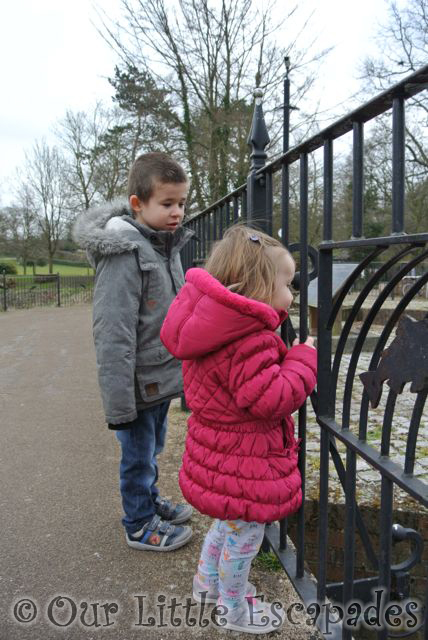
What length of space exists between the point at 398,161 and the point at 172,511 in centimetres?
203

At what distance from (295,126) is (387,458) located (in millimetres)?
14713

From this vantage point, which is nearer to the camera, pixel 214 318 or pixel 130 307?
pixel 214 318

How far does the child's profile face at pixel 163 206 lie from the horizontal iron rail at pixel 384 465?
1.16 meters

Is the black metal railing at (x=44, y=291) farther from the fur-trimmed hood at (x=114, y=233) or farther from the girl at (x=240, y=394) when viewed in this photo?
the girl at (x=240, y=394)

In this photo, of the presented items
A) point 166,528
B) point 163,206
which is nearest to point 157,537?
point 166,528

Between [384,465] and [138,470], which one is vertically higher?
[384,465]

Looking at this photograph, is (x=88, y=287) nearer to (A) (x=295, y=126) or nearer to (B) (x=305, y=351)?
(A) (x=295, y=126)

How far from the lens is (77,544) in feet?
7.91

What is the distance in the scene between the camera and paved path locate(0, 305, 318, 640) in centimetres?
191

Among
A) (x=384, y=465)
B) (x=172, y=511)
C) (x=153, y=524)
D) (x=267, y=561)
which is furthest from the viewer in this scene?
(x=172, y=511)

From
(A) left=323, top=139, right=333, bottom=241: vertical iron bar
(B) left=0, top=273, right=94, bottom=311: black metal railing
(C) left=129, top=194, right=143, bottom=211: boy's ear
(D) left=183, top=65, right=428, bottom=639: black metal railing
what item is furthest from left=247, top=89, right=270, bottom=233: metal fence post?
(B) left=0, top=273, right=94, bottom=311: black metal railing

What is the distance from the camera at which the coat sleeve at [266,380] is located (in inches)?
62.6

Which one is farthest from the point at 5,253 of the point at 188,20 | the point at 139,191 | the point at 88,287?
the point at 139,191

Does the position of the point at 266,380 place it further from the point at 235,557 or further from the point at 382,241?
the point at 235,557
